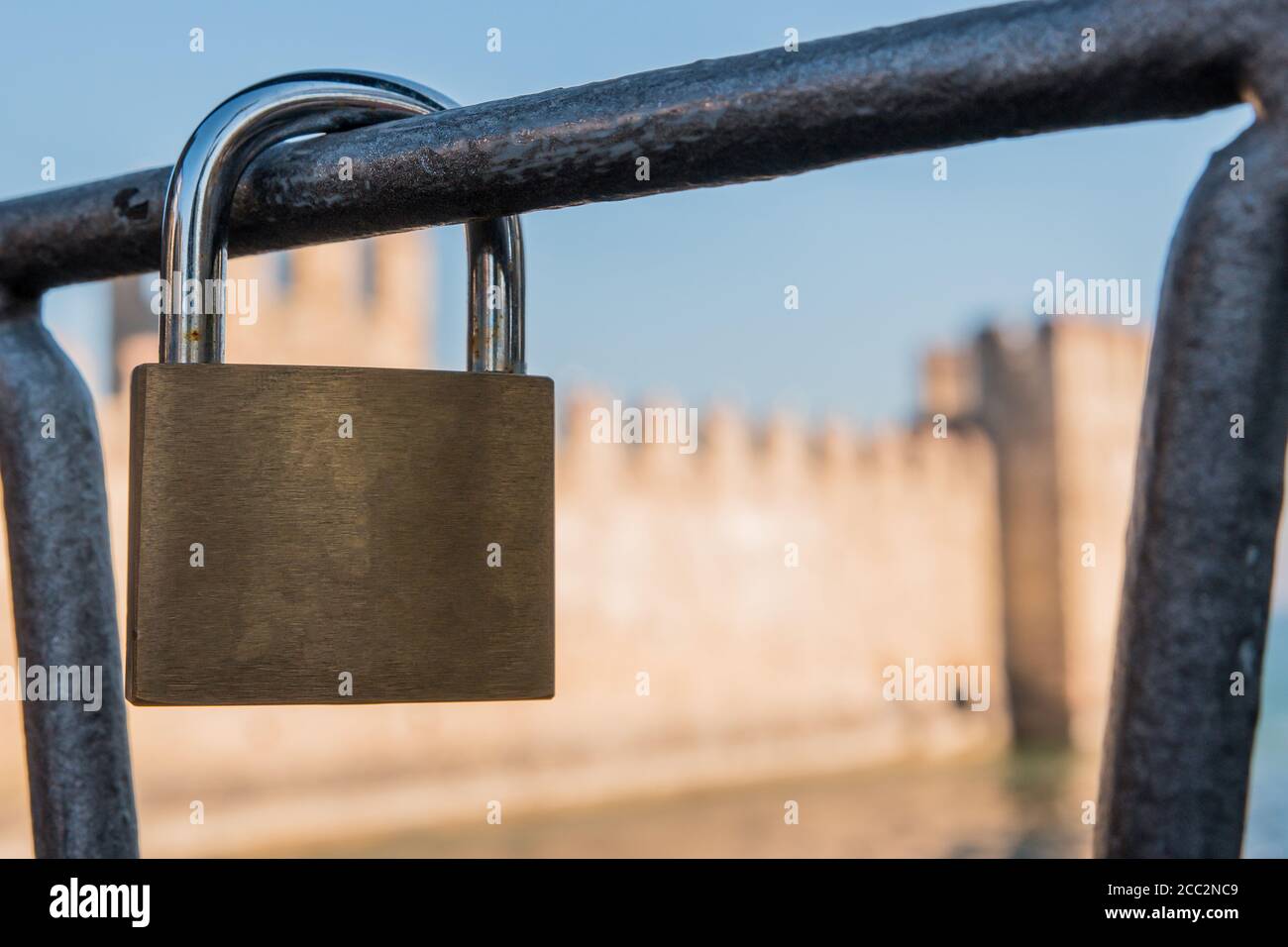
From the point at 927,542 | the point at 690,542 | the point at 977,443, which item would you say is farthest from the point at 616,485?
the point at 977,443

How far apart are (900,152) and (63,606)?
9.7 inches

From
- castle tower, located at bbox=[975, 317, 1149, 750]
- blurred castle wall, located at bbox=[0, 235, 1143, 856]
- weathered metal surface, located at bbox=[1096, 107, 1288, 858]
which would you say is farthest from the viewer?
castle tower, located at bbox=[975, 317, 1149, 750]

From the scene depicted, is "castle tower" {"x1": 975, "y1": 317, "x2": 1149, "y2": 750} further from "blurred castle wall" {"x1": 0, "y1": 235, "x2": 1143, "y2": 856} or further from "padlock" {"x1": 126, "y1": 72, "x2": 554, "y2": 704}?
"padlock" {"x1": 126, "y1": 72, "x2": 554, "y2": 704}

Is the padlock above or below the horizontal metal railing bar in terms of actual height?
below

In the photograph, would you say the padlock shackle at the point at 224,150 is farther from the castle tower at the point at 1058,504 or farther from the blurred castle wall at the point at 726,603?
the castle tower at the point at 1058,504

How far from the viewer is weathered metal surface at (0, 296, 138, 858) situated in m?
0.37

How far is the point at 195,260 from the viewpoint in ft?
1.23

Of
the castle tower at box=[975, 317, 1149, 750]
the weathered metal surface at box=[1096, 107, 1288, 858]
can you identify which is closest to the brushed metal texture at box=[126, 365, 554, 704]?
the weathered metal surface at box=[1096, 107, 1288, 858]

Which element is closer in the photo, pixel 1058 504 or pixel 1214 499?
pixel 1214 499

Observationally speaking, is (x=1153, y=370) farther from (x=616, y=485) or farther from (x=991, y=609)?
(x=991, y=609)

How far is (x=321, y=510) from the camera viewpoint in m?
0.34

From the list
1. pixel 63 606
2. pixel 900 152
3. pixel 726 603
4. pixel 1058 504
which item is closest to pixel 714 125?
pixel 900 152

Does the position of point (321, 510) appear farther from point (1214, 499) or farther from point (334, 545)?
point (1214, 499)
